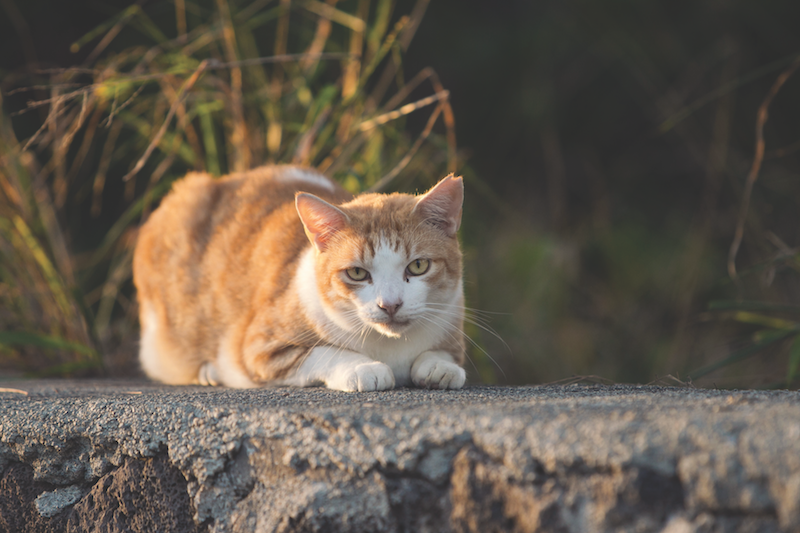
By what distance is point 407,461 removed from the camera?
984 millimetres

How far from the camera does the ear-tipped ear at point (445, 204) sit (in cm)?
162

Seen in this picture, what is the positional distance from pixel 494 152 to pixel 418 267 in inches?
131

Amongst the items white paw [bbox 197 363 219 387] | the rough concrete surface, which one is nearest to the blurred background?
white paw [bbox 197 363 219 387]

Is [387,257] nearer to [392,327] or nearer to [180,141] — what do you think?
[392,327]

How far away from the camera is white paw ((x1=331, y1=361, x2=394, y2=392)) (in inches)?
57.7

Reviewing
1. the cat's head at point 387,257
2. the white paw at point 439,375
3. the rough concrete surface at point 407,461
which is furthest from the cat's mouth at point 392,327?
the rough concrete surface at point 407,461

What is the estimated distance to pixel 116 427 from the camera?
4.09ft

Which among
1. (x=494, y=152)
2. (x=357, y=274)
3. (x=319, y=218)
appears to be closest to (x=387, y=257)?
(x=357, y=274)

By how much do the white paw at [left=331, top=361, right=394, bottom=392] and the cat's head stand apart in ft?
0.33

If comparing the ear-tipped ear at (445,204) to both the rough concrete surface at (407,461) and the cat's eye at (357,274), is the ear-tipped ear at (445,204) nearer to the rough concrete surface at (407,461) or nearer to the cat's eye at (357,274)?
the cat's eye at (357,274)

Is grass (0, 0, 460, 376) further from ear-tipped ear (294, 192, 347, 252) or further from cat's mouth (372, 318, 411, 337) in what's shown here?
cat's mouth (372, 318, 411, 337)

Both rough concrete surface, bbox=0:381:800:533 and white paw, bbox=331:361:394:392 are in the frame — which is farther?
white paw, bbox=331:361:394:392

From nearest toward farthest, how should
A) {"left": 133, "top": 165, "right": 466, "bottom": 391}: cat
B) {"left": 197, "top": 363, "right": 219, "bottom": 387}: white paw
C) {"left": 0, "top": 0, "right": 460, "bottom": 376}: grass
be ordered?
{"left": 133, "top": 165, "right": 466, "bottom": 391}: cat < {"left": 197, "top": 363, "right": 219, "bottom": 387}: white paw < {"left": 0, "top": 0, "right": 460, "bottom": 376}: grass

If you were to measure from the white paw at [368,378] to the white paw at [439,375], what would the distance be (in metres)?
0.09
